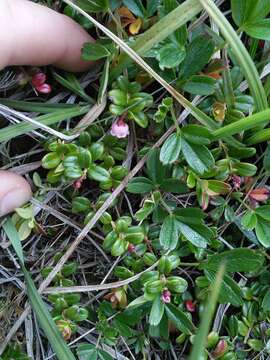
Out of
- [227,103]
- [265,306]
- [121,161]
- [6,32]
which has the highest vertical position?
[6,32]

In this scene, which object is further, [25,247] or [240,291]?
[25,247]

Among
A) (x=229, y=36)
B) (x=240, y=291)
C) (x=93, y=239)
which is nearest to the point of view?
(x=229, y=36)

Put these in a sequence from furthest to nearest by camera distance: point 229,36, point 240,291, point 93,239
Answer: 1. point 93,239
2. point 240,291
3. point 229,36

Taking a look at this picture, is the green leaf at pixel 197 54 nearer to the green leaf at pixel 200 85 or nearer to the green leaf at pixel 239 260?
the green leaf at pixel 200 85

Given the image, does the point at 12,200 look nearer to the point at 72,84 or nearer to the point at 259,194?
the point at 72,84

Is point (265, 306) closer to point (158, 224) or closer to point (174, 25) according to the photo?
point (158, 224)

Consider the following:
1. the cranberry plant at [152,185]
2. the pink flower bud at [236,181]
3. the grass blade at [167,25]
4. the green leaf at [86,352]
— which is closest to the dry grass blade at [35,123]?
the cranberry plant at [152,185]

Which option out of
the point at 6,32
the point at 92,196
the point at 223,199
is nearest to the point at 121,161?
the point at 92,196
